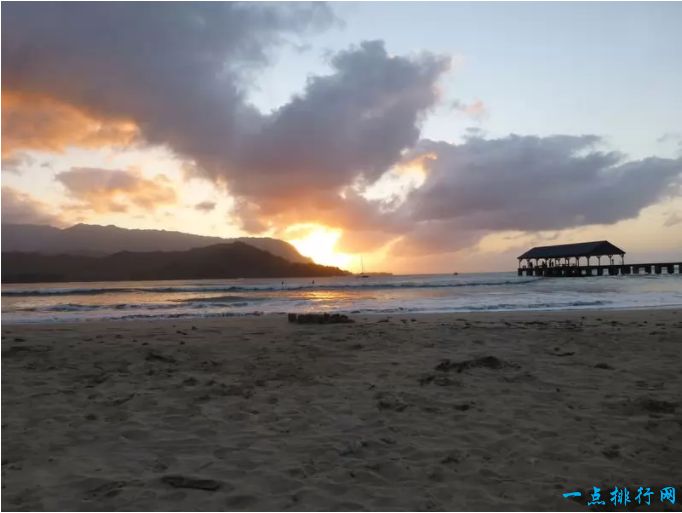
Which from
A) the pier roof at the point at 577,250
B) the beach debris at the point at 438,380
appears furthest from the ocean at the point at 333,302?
the pier roof at the point at 577,250

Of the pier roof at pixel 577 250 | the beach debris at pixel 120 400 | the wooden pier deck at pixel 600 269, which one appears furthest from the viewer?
the wooden pier deck at pixel 600 269

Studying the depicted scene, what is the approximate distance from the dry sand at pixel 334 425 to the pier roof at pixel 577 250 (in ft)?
233

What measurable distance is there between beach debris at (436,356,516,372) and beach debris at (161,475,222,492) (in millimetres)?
4675

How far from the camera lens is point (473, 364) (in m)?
7.94

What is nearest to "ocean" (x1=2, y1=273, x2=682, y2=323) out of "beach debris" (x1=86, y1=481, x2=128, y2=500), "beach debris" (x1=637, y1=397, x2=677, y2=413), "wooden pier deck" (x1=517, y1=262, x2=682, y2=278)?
"beach debris" (x1=637, y1=397, x2=677, y2=413)

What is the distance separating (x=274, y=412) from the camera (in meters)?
5.64

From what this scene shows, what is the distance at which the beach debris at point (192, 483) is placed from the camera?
3781mm

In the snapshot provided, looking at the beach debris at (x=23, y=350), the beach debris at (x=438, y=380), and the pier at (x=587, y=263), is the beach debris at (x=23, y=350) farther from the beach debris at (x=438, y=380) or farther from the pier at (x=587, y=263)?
the pier at (x=587, y=263)

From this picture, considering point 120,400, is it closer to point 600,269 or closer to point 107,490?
point 107,490

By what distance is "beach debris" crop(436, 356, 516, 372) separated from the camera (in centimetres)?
773

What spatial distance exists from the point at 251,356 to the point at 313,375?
6.48ft

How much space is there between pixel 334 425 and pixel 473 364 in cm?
363

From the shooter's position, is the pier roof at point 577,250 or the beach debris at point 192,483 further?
the pier roof at point 577,250

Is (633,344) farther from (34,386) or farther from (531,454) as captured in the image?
(34,386)
